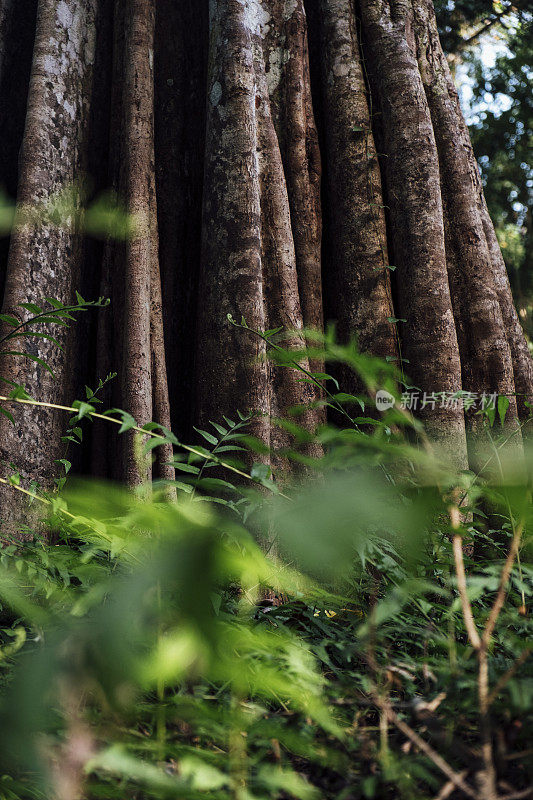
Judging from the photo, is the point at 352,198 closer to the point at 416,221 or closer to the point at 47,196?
the point at 416,221

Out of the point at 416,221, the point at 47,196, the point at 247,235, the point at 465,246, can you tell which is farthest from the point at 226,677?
the point at 465,246

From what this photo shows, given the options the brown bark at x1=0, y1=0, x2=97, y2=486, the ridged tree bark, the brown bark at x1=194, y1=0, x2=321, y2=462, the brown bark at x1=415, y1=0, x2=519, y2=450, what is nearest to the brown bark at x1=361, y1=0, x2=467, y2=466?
the ridged tree bark

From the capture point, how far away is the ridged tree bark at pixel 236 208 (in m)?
2.25

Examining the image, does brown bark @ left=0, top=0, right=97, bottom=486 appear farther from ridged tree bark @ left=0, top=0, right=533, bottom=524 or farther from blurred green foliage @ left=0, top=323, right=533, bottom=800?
blurred green foliage @ left=0, top=323, right=533, bottom=800

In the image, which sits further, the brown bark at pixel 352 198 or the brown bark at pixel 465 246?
the brown bark at pixel 465 246

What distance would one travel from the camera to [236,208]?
2.31 meters

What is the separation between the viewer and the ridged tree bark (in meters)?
2.25

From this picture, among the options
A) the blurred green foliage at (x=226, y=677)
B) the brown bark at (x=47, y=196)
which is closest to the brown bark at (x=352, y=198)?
the brown bark at (x=47, y=196)

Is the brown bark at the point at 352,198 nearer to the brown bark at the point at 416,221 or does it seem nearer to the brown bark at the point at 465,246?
the brown bark at the point at 416,221

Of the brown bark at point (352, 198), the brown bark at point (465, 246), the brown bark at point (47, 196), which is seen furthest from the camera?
the brown bark at point (465, 246)

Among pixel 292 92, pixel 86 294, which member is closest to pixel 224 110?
pixel 292 92

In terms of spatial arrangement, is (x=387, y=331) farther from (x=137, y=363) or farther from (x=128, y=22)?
(x=128, y=22)

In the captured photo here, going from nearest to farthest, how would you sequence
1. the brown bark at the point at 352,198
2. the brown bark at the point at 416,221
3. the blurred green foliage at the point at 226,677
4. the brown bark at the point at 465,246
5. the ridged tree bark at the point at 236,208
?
the blurred green foliage at the point at 226,677
the ridged tree bark at the point at 236,208
the brown bark at the point at 416,221
the brown bark at the point at 352,198
the brown bark at the point at 465,246

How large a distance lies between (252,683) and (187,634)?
456 millimetres
